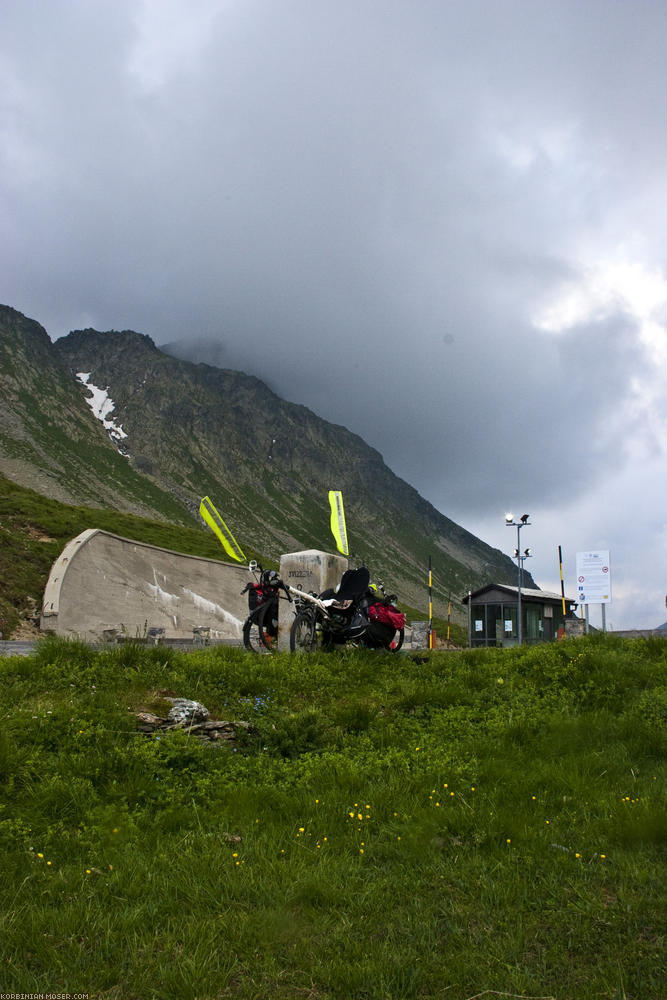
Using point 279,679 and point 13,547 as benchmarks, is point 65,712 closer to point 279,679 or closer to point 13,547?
point 279,679

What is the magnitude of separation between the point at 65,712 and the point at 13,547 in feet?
104

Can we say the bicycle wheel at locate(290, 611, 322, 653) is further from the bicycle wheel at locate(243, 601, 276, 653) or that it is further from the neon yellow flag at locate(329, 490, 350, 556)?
the neon yellow flag at locate(329, 490, 350, 556)

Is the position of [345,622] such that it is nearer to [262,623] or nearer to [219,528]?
[262,623]

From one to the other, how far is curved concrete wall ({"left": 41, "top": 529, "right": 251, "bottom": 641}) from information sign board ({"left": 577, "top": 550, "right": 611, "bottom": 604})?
18.1 metres

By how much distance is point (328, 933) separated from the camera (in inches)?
153

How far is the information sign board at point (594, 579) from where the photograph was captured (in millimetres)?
27844

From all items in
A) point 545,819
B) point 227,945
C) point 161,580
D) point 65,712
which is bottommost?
point 227,945

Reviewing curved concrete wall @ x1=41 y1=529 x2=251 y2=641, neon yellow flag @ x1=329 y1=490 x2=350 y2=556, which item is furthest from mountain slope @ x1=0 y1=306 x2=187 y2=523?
neon yellow flag @ x1=329 y1=490 x2=350 y2=556

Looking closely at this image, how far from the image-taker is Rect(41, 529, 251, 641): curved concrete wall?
99.2 ft

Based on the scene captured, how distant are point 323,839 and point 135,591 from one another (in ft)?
101

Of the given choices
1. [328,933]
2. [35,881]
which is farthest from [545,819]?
[35,881]

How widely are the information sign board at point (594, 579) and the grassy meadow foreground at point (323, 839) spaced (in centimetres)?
2023

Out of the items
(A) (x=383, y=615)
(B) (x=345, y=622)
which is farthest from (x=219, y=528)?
(A) (x=383, y=615)

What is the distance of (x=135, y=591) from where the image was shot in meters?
33.9
